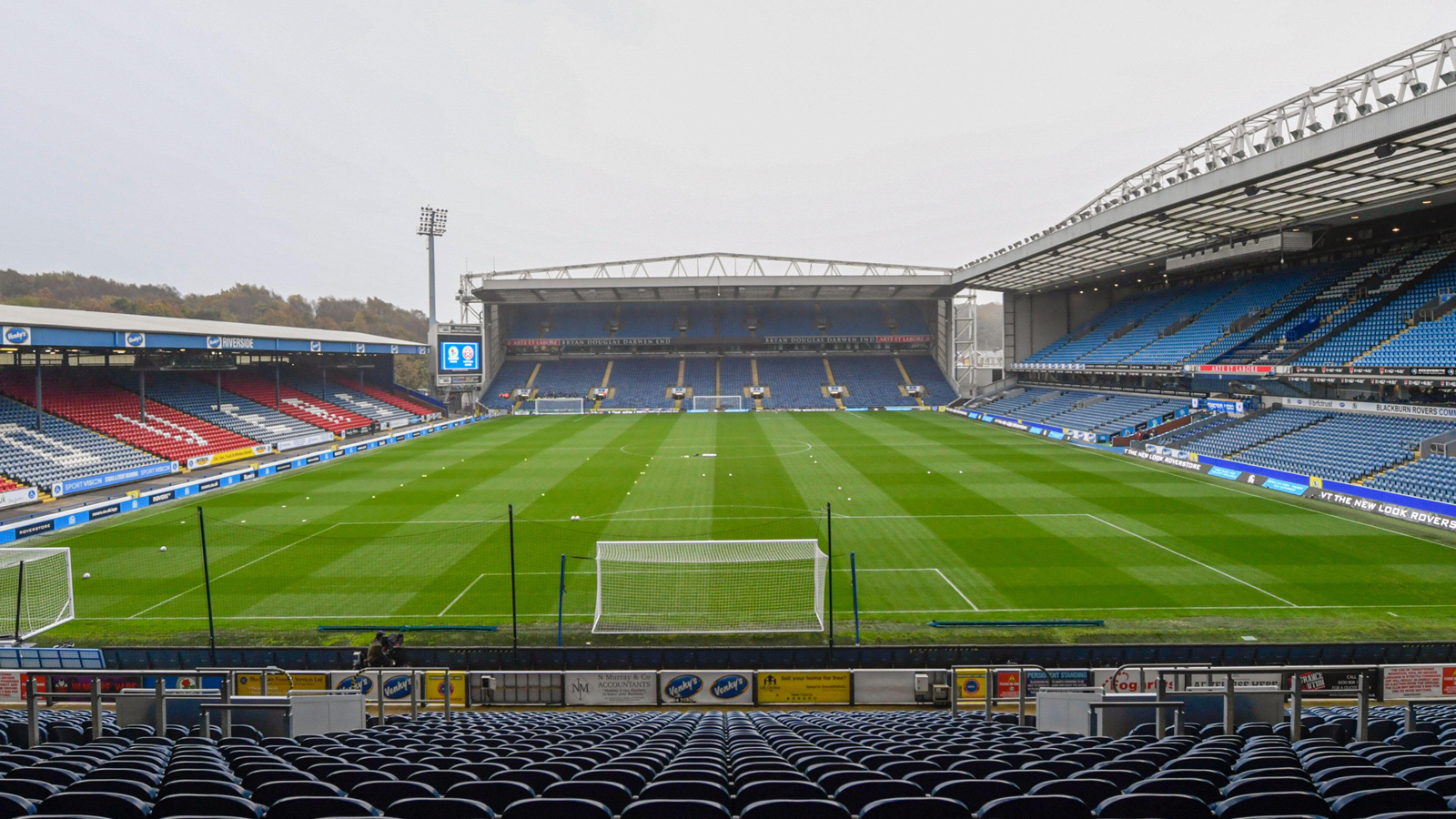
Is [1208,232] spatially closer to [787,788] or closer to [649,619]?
[649,619]

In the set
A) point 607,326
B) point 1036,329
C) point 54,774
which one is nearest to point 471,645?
point 54,774

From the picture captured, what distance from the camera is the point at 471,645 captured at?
48.6 ft

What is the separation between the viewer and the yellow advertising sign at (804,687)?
42.4ft

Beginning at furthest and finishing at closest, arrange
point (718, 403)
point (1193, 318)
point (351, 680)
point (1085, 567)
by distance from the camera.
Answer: point (718, 403)
point (1193, 318)
point (1085, 567)
point (351, 680)

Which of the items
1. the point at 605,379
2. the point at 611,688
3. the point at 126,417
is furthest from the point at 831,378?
the point at 611,688

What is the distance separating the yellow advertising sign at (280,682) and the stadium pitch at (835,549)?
2.04 meters

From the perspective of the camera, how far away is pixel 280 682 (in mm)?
12945

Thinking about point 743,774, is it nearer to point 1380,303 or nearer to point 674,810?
point 674,810

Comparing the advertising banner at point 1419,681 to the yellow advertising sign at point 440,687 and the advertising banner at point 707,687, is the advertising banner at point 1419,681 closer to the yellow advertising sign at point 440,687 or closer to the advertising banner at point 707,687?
the advertising banner at point 707,687

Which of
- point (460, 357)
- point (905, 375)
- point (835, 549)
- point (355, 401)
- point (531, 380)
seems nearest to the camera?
point (835, 549)

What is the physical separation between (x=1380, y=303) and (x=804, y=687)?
1438 inches

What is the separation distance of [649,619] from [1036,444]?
32.7m

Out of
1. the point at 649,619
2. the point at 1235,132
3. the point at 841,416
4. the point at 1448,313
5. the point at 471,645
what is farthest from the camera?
the point at 841,416

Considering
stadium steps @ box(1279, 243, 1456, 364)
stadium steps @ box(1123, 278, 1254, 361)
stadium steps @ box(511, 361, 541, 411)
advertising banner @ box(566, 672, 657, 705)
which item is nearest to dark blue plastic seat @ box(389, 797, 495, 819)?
advertising banner @ box(566, 672, 657, 705)
